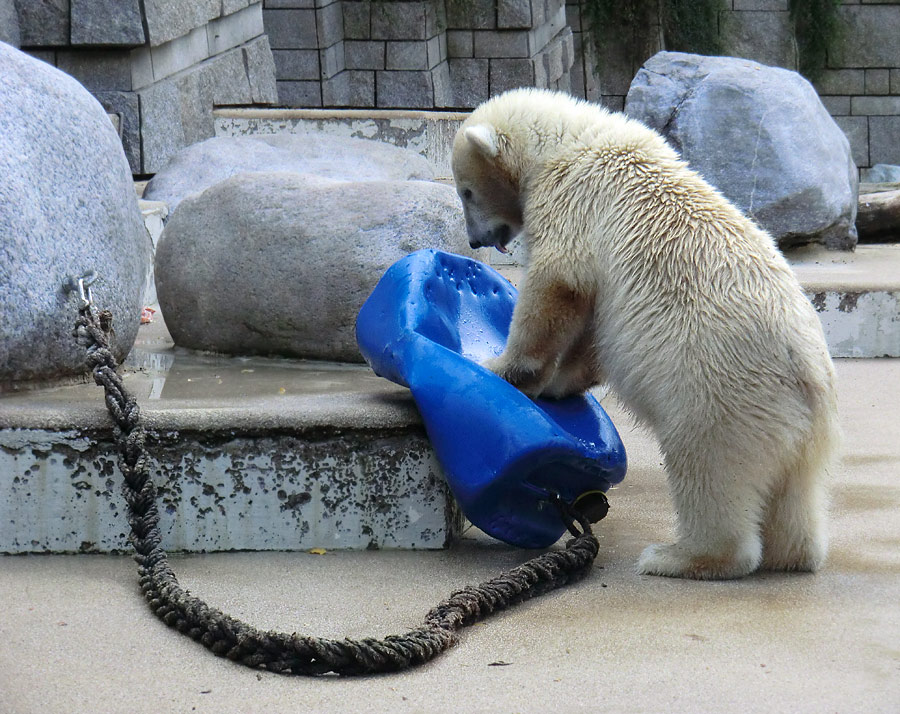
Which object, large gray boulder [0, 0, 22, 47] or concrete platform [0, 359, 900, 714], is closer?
concrete platform [0, 359, 900, 714]

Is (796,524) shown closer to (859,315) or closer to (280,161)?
(859,315)

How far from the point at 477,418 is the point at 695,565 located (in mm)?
637

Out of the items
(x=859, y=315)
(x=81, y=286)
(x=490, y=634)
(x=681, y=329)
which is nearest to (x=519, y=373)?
(x=681, y=329)

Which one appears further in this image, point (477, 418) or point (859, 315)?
point (859, 315)

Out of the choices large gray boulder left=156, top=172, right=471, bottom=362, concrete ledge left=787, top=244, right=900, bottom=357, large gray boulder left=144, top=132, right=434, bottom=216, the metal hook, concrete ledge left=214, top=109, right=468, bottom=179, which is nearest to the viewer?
the metal hook

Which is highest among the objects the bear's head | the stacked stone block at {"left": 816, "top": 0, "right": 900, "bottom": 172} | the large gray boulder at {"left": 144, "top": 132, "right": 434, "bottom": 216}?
the bear's head

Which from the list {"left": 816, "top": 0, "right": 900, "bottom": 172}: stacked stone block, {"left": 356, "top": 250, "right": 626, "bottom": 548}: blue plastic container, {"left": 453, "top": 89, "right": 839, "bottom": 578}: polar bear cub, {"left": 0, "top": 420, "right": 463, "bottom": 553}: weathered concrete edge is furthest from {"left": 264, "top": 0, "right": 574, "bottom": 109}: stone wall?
{"left": 0, "top": 420, "right": 463, "bottom": 553}: weathered concrete edge

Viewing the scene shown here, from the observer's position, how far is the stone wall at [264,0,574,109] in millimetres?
13297

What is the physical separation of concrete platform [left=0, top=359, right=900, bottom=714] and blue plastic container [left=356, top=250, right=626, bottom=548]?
0.56 feet

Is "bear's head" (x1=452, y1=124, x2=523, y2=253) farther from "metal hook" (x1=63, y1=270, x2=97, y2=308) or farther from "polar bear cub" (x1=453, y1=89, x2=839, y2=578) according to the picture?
"metal hook" (x1=63, y1=270, x2=97, y2=308)

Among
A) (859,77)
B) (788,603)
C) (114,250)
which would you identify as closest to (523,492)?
(788,603)

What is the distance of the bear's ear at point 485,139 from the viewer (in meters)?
3.10

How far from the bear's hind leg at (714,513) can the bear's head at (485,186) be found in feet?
3.17

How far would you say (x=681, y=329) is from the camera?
2.70 meters
